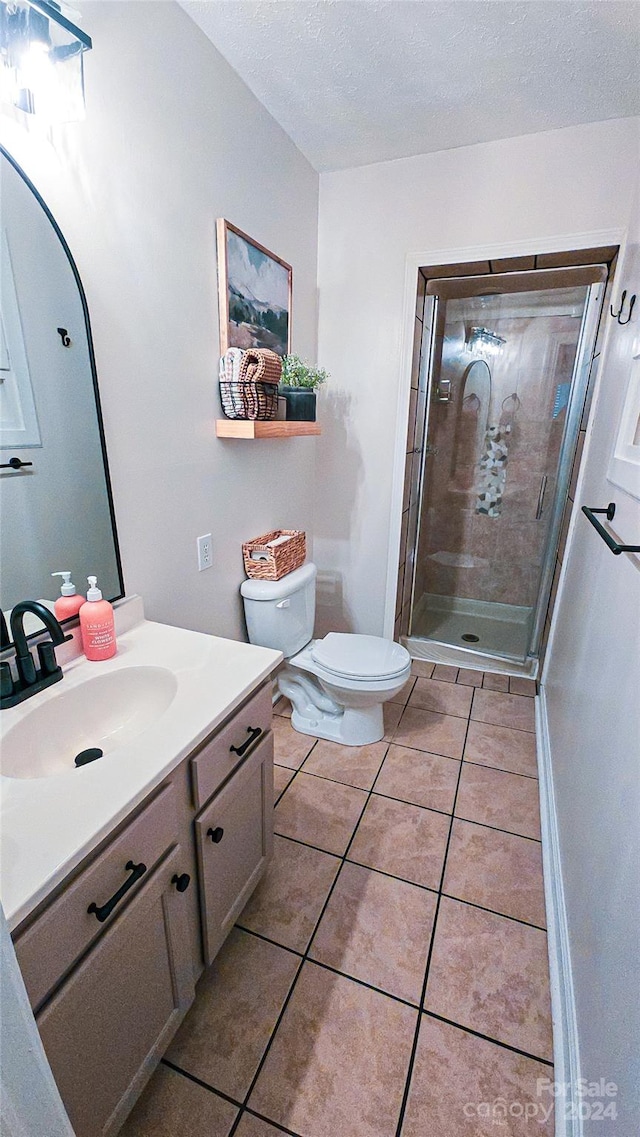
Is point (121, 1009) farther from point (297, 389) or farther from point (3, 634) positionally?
point (297, 389)

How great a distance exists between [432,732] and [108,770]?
1686 mm

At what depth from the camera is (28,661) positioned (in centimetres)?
103

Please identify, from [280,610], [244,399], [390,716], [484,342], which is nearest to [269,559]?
[280,610]

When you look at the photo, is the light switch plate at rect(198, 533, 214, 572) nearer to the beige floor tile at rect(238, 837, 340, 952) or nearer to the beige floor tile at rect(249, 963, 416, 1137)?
the beige floor tile at rect(238, 837, 340, 952)

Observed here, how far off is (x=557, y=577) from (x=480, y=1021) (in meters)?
1.83

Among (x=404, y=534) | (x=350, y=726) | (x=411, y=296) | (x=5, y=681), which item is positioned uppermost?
(x=411, y=296)

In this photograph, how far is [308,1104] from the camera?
1.04 metres

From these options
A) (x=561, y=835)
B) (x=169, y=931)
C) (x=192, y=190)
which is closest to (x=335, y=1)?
(x=192, y=190)

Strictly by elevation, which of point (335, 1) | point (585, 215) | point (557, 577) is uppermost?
point (335, 1)

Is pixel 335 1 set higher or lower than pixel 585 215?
higher

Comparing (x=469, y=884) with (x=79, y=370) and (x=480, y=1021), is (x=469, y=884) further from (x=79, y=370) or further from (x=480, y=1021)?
(x=79, y=370)

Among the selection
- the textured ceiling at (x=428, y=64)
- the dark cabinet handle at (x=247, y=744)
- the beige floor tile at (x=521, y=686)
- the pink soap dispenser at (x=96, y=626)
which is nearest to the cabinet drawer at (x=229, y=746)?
the dark cabinet handle at (x=247, y=744)

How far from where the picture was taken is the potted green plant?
77.0 inches

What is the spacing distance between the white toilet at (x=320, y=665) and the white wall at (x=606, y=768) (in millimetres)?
681
